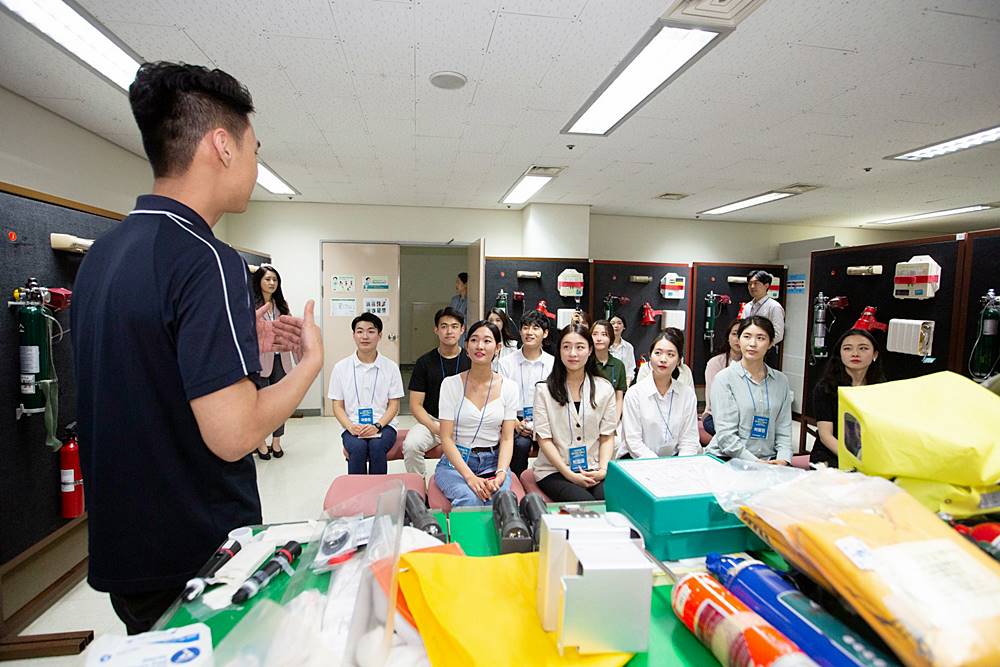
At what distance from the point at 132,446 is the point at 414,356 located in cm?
815

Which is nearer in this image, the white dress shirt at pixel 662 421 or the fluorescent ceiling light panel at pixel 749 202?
the white dress shirt at pixel 662 421

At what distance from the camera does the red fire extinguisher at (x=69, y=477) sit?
8.05 feet

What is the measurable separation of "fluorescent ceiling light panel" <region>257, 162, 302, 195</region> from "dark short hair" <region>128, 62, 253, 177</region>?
12.5 feet

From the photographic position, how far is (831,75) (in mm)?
2646

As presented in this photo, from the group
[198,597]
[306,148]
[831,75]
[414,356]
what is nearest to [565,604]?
[198,597]

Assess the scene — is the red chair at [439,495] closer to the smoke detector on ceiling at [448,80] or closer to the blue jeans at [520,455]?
the blue jeans at [520,455]

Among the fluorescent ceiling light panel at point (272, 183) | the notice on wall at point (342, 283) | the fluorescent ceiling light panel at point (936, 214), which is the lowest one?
the notice on wall at point (342, 283)

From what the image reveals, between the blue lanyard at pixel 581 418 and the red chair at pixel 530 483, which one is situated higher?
the blue lanyard at pixel 581 418

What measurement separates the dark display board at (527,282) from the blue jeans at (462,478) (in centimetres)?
305

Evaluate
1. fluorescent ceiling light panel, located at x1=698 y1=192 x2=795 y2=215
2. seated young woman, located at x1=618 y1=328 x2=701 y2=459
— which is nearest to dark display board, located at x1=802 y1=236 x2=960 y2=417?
seated young woman, located at x1=618 y1=328 x2=701 y2=459

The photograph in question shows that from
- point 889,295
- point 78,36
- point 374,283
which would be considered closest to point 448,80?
point 78,36

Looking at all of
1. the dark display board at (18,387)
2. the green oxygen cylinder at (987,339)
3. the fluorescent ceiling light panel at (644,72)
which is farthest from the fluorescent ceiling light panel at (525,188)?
the dark display board at (18,387)

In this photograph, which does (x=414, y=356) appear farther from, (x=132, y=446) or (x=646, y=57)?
(x=132, y=446)

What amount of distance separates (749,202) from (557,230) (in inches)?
96.5
